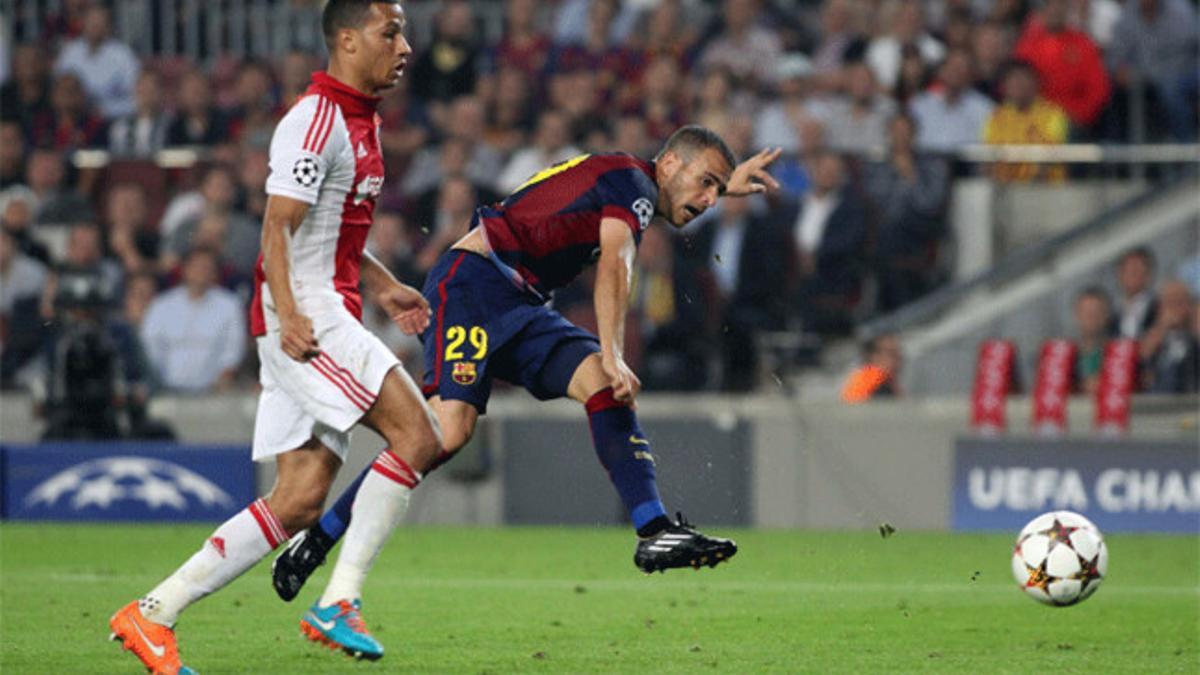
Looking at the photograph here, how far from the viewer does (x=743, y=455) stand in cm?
1589

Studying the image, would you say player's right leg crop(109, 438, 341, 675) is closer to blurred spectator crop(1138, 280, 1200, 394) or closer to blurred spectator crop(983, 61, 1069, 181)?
blurred spectator crop(1138, 280, 1200, 394)

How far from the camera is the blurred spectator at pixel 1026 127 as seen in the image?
1756 cm

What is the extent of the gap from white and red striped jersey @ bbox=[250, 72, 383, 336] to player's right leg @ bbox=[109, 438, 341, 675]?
1.68 feet

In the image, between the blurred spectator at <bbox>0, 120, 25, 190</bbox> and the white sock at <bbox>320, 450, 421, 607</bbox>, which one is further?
the blurred spectator at <bbox>0, 120, 25, 190</bbox>

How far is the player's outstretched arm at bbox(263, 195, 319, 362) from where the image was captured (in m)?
7.24

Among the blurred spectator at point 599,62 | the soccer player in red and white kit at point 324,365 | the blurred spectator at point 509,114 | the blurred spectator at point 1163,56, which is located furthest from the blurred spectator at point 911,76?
the soccer player in red and white kit at point 324,365

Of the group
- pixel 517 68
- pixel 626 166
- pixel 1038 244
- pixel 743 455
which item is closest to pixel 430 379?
pixel 626 166

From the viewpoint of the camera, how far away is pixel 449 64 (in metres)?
19.2

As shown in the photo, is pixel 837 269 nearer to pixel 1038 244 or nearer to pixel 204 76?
pixel 1038 244

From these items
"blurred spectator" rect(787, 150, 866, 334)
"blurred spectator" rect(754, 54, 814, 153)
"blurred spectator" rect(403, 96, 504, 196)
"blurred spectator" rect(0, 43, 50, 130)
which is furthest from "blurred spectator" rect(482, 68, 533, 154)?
"blurred spectator" rect(0, 43, 50, 130)

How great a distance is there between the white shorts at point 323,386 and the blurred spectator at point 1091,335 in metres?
Result: 8.81

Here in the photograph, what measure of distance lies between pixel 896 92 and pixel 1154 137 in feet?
6.83

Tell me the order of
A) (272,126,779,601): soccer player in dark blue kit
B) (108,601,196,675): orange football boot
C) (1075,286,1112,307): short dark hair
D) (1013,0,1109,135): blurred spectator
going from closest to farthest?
1. (108,601,196,675): orange football boot
2. (272,126,779,601): soccer player in dark blue kit
3. (1075,286,1112,307): short dark hair
4. (1013,0,1109,135): blurred spectator

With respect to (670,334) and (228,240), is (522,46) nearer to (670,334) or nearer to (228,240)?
(228,240)
